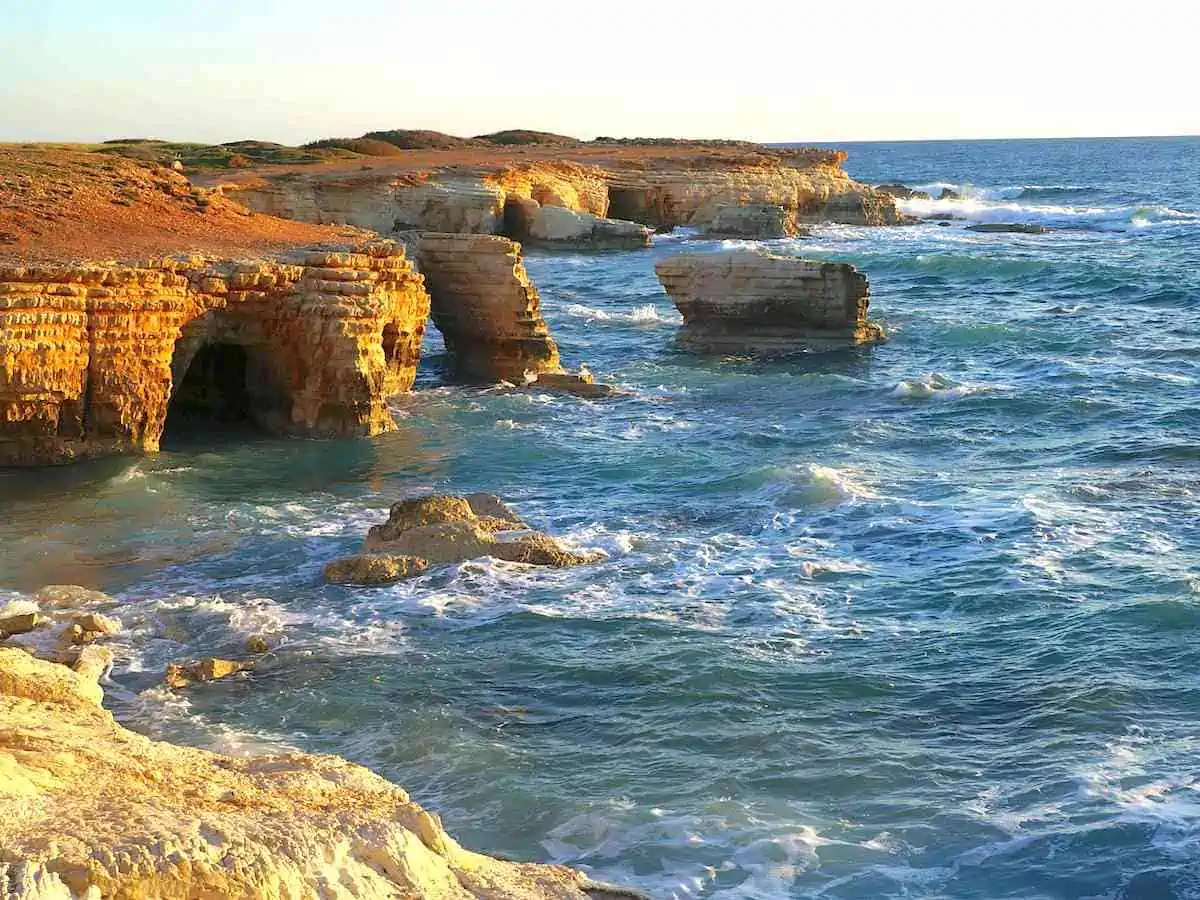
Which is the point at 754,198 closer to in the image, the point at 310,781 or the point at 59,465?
the point at 59,465

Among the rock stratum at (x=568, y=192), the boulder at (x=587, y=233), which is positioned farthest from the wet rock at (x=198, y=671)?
the boulder at (x=587, y=233)

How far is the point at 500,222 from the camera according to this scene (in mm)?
55812

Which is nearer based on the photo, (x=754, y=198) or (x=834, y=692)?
(x=834, y=692)

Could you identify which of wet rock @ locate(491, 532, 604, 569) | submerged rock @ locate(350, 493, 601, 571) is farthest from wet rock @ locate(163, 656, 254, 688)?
wet rock @ locate(491, 532, 604, 569)

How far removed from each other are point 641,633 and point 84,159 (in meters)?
21.3

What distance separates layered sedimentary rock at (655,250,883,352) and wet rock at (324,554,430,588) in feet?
51.7

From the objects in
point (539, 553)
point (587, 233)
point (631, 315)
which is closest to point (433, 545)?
point (539, 553)

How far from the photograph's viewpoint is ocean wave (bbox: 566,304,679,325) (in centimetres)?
3725

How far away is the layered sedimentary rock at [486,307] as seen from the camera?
89.3ft

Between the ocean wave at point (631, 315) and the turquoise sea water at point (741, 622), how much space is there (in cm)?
868

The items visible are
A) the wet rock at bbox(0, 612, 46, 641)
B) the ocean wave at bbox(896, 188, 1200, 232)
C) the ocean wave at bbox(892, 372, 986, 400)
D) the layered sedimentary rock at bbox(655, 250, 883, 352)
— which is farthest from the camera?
the ocean wave at bbox(896, 188, 1200, 232)

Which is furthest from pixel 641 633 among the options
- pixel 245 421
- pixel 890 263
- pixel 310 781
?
pixel 890 263

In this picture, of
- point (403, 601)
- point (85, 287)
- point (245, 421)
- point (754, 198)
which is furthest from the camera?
point (754, 198)

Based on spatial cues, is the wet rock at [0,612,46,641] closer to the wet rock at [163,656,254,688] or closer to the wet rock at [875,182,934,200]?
the wet rock at [163,656,254,688]
